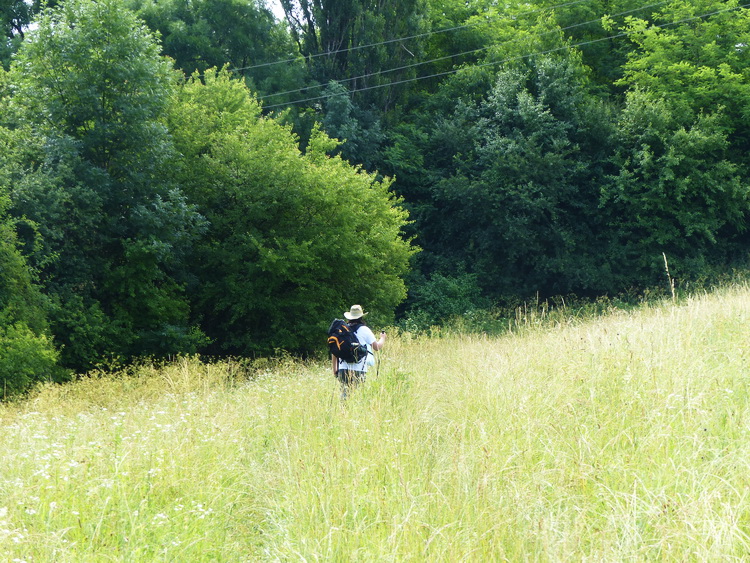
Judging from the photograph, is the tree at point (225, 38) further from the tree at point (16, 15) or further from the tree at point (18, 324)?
the tree at point (18, 324)

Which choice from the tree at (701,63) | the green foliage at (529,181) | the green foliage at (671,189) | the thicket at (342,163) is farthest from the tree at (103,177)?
the tree at (701,63)

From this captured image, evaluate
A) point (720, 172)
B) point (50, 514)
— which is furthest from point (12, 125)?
point (720, 172)

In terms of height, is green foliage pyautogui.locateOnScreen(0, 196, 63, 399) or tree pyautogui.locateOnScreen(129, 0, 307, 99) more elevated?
tree pyautogui.locateOnScreen(129, 0, 307, 99)

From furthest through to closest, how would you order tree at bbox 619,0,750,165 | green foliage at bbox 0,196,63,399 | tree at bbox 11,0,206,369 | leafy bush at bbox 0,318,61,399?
tree at bbox 619,0,750,165, tree at bbox 11,0,206,369, green foliage at bbox 0,196,63,399, leafy bush at bbox 0,318,61,399

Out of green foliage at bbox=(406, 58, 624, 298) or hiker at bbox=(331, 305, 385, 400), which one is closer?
hiker at bbox=(331, 305, 385, 400)

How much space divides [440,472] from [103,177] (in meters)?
17.3

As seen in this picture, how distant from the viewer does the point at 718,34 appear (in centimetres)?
2866

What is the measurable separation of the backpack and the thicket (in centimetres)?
930

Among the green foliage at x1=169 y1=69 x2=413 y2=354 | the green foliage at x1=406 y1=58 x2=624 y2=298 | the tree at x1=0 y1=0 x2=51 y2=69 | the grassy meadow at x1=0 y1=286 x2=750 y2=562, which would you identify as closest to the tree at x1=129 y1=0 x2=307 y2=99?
the tree at x1=0 y1=0 x2=51 y2=69

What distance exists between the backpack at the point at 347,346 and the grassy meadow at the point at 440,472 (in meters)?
0.95

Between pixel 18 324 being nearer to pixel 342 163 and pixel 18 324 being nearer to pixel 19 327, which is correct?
pixel 19 327

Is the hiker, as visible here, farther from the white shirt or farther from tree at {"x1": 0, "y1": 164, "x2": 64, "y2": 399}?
tree at {"x1": 0, "y1": 164, "x2": 64, "y2": 399}

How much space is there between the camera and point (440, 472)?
420cm

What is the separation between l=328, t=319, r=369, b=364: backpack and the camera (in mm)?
8086
